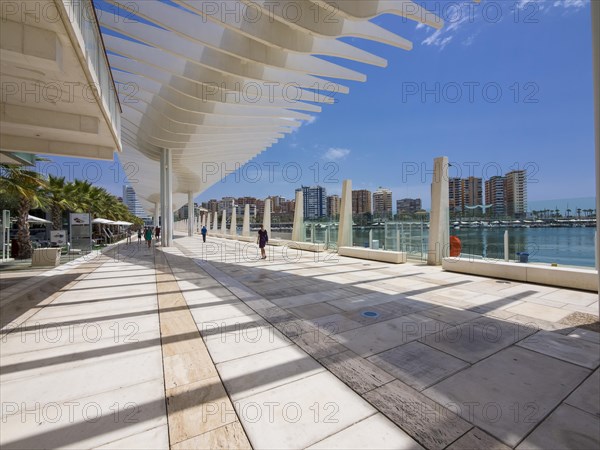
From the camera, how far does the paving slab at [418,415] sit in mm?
2387

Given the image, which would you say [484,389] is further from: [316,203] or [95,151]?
[316,203]

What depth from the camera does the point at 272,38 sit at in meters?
9.59

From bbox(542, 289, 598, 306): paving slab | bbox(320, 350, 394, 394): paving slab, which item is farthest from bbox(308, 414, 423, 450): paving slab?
bbox(542, 289, 598, 306): paving slab

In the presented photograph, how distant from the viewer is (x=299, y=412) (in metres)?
2.66

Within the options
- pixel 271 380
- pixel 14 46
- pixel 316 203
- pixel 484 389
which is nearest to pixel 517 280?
pixel 484 389

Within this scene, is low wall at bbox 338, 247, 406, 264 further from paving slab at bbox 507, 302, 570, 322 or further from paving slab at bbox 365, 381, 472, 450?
paving slab at bbox 365, 381, 472, 450

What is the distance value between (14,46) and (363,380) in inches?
303

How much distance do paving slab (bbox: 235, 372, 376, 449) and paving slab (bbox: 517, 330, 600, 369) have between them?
9.52 ft

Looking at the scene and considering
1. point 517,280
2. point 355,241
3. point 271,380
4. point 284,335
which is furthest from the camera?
point 355,241

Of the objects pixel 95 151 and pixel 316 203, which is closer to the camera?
pixel 95 151

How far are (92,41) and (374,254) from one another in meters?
12.0

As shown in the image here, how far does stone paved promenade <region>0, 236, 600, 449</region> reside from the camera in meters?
2.44

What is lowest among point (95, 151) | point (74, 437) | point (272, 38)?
point (74, 437)

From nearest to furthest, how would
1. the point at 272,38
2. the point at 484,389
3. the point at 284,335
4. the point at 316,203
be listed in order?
the point at 484,389, the point at 284,335, the point at 272,38, the point at 316,203
